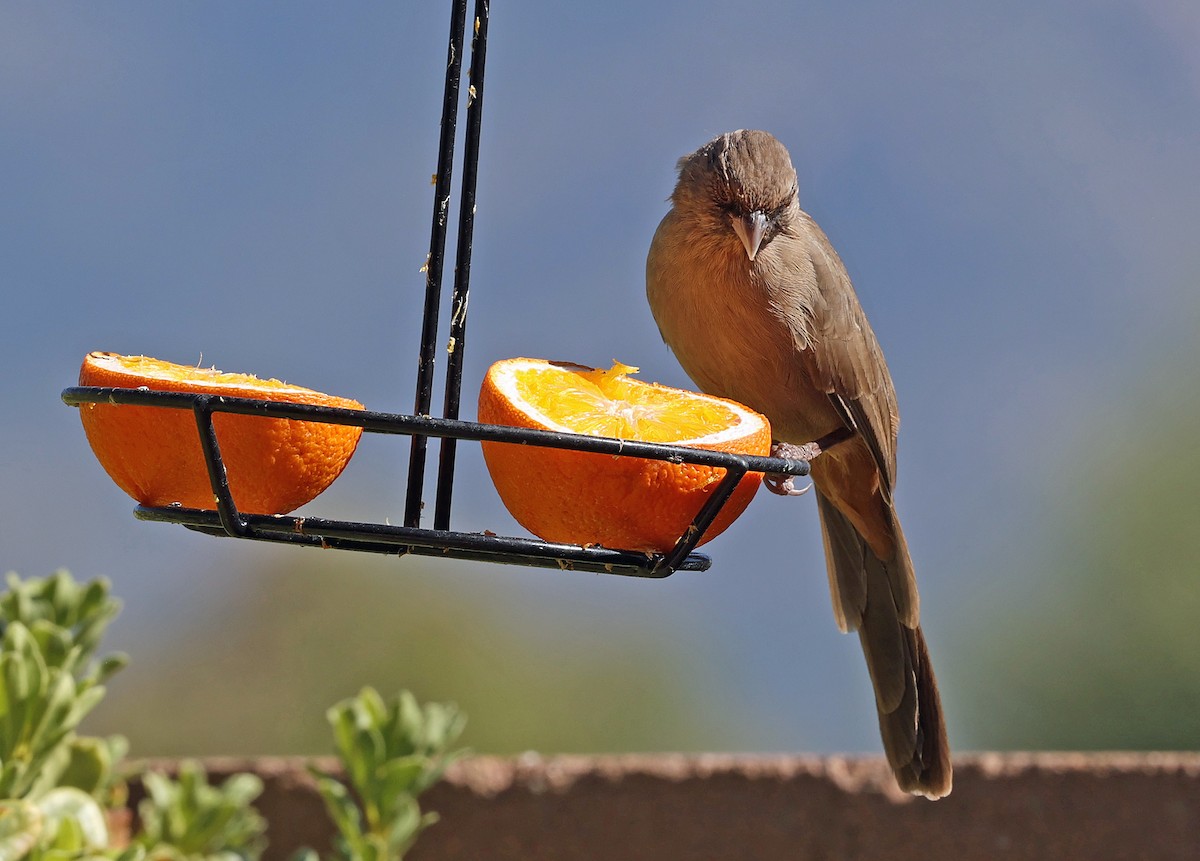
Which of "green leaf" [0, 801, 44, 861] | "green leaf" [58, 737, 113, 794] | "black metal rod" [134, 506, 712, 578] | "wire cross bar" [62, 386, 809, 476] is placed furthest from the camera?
"green leaf" [58, 737, 113, 794]

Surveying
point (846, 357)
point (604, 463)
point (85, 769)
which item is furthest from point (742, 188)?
point (85, 769)

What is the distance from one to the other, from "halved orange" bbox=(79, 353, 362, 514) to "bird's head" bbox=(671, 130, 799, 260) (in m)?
1.22

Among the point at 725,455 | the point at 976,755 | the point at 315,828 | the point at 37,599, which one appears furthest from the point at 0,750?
the point at 976,755

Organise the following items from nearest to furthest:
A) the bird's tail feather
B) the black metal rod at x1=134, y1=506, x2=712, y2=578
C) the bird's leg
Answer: the black metal rod at x1=134, y1=506, x2=712, y2=578 → the bird's leg → the bird's tail feather

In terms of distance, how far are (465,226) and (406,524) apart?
1.65 feet

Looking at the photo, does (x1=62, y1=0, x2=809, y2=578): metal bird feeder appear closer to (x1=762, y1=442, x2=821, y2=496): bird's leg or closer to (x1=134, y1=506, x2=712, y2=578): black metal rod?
(x1=134, y1=506, x2=712, y2=578): black metal rod

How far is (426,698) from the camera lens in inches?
242

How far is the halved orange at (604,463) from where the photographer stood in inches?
70.8

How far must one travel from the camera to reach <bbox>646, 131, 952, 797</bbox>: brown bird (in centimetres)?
270

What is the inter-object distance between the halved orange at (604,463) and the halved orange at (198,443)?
25 cm

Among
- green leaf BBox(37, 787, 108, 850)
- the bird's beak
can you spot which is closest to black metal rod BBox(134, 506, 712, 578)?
green leaf BBox(37, 787, 108, 850)

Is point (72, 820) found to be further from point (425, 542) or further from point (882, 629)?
point (882, 629)

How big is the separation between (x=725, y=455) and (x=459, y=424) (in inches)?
15.4

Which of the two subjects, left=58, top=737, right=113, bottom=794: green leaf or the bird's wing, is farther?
the bird's wing
